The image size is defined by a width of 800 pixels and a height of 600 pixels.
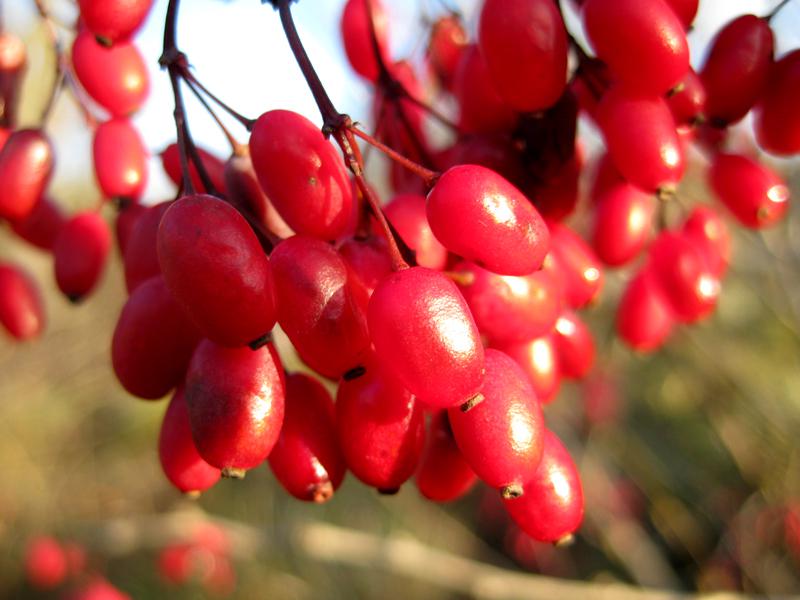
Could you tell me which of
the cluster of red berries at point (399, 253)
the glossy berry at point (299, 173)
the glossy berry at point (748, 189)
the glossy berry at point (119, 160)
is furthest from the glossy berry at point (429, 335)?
the glossy berry at point (748, 189)

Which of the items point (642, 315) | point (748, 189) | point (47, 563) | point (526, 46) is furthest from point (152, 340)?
point (47, 563)

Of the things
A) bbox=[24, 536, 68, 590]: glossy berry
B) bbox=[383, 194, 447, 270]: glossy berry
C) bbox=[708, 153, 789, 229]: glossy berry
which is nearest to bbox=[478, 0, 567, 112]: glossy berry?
Result: bbox=[383, 194, 447, 270]: glossy berry

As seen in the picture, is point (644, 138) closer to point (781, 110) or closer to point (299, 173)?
point (781, 110)

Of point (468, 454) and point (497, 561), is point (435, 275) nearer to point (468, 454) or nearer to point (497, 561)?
point (468, 454)

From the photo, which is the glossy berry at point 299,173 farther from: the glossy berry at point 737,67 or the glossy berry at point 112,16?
the glossy berry at point 737,67

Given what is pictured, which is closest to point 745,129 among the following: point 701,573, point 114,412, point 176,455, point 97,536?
point 176,455

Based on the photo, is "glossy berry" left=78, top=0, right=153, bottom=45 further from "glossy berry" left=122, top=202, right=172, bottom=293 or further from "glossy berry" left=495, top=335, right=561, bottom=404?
"glossy berry" left=495, top=335, right=561, bottom=404

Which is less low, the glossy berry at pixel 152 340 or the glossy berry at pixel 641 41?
the glossy berry at pixel 641 41
